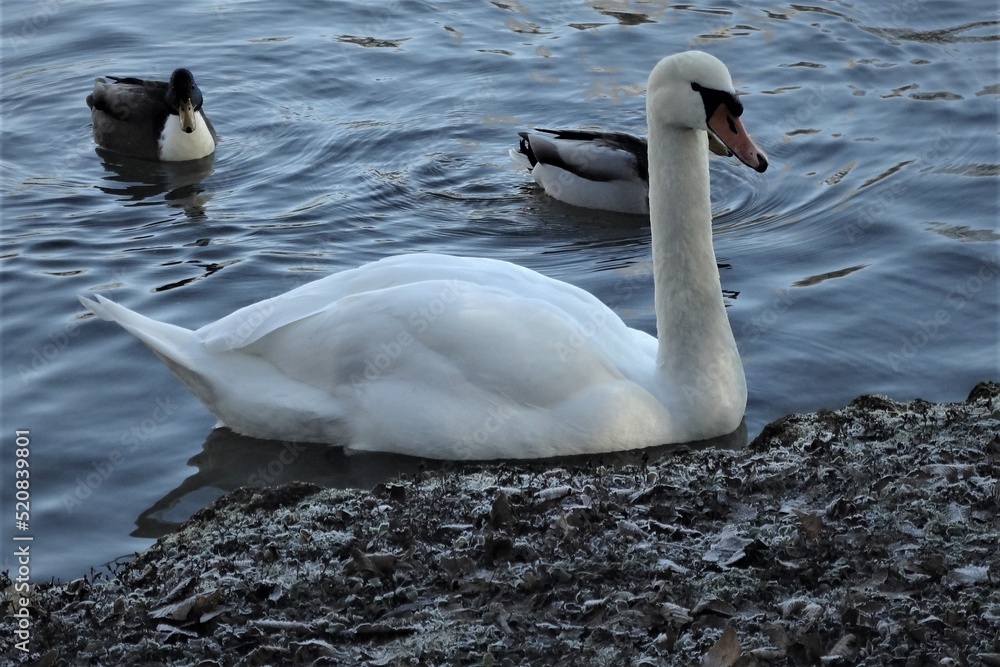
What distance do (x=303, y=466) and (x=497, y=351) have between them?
1.17 m

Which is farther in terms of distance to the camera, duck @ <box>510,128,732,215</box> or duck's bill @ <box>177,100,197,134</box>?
duck's bill @ <box>177,100,197,134</box>

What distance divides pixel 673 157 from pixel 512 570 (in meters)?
2.50

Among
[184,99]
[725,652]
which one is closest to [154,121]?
[184,99]

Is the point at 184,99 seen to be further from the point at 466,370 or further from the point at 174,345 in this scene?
the point at 466,370

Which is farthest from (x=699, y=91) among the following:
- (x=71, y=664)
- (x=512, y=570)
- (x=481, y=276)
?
(x=71, y=664)

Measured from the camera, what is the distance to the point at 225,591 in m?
4.86

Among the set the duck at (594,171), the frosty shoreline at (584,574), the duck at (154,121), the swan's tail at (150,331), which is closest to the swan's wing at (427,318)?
the swan's tail at (150,331)

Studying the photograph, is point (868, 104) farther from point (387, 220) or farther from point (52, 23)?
point (52, 23)

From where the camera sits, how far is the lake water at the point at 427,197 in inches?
284

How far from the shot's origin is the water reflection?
10828mm

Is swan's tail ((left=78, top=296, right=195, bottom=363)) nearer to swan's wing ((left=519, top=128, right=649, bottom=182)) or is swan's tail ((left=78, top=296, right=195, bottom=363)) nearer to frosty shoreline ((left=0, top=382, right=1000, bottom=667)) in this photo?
frosty shoreline ((left=0, top=382, right=1000, bottom=667))

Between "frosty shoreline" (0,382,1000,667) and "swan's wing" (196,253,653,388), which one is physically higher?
"swan's wing" (196,253,653,388)

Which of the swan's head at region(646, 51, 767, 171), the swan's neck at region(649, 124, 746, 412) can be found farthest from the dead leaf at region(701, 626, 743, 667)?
the swan's head at region(646, 51, 767, 171)

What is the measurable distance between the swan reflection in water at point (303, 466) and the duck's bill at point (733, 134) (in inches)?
55.9
